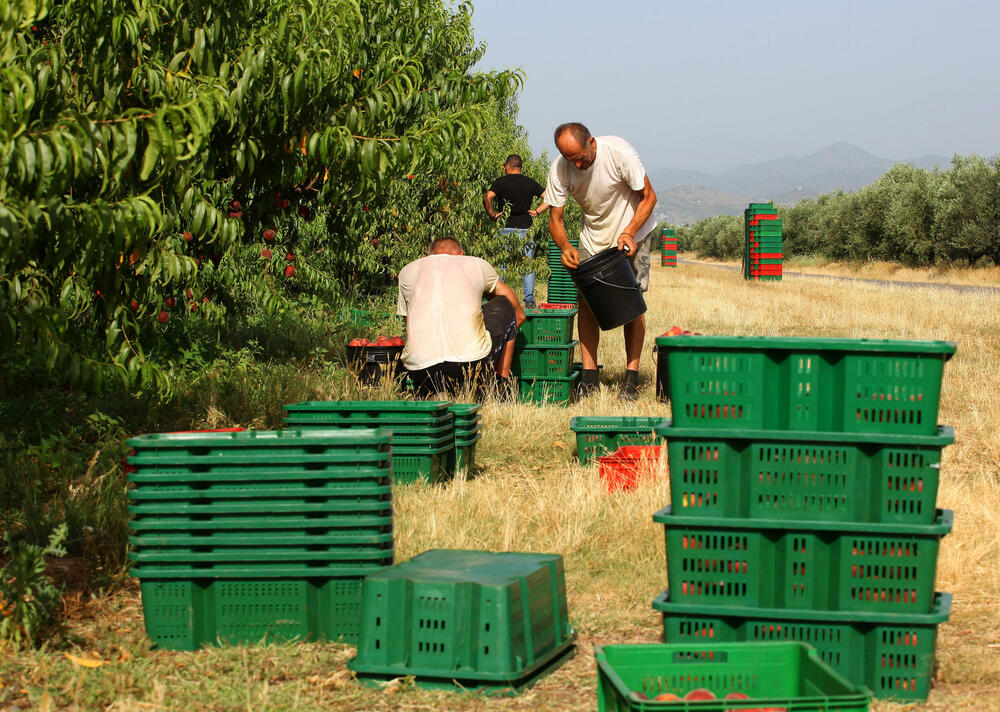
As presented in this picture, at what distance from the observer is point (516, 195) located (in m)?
13.7

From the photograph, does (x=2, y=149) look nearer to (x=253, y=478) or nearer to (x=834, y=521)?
(x=253, y=478)

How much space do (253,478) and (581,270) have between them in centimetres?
475

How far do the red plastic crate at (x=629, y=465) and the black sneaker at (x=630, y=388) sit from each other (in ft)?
7.15

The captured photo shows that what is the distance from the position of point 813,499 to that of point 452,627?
47.6 inches

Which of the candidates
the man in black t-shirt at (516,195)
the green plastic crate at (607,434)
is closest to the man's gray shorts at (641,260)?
the green plastic crate at (607,434)

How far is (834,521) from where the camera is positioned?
360 centimetres

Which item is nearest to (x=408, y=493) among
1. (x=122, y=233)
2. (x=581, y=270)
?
(x=122, y=233)

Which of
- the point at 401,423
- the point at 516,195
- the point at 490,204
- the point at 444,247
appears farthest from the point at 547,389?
the point at 516,195

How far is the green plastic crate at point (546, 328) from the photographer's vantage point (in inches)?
347

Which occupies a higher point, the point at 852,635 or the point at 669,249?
the point at 669,249

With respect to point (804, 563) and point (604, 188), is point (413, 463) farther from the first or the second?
point (604, 188)

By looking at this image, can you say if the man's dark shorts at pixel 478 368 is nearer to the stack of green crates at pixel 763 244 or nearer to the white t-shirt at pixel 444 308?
the white t-shirt at pixel 444 308

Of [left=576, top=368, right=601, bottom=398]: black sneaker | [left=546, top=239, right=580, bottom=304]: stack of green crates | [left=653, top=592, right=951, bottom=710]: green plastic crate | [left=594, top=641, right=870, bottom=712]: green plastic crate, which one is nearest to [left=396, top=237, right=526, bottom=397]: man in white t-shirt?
[left=576, top=368, right=601, bottom=398]: black sneaker

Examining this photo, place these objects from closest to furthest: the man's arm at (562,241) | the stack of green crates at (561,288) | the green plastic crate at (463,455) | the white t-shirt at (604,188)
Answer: the green plastic crate at (463,455), the white t-shirt at (604,188), the man's arm at (562,241), the stack of green crates at (561,288)
